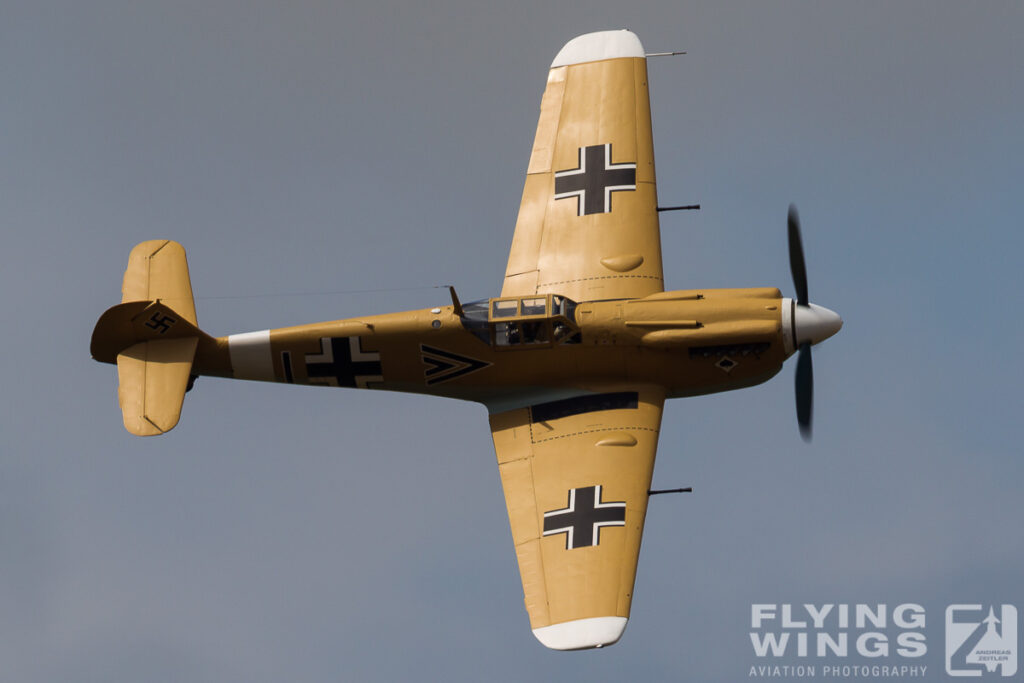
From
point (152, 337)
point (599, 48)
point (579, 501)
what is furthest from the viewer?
point (599, 48)

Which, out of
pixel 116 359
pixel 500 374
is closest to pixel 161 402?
pixel 116 359

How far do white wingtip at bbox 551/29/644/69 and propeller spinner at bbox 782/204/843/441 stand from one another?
6062 millimetres

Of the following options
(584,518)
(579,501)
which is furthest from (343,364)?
(584,518)

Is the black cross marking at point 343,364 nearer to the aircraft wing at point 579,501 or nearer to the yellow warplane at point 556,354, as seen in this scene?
the yellow warplane at point 556,354

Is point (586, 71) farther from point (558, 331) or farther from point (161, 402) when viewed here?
point (161, 402)

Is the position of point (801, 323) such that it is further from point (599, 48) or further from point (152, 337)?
point (152, 337)

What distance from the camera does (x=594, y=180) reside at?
34469mm

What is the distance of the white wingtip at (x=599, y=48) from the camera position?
36281 millimetres

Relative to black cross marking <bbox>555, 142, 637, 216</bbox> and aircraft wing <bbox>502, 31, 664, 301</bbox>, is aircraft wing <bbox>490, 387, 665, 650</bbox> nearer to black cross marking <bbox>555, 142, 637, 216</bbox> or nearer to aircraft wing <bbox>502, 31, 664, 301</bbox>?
aircraft wing <bbox>502, 31, 664, 301</bbox>

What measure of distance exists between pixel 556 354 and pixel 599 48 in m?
7.13

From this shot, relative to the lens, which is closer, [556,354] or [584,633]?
[584,633]

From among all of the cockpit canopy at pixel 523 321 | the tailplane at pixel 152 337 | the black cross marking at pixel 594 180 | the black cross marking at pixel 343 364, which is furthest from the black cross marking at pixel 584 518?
the tailplane at pixel 152 337

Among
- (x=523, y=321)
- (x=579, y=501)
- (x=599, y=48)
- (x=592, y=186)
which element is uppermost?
(x=599, y=48)

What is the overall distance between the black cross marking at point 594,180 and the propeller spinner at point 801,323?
359 centimetres
